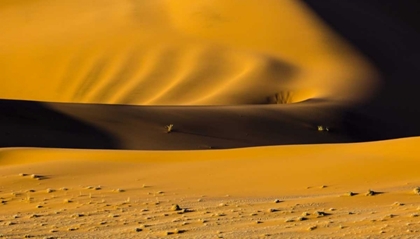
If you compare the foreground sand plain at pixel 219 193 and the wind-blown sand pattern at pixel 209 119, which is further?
the wind-blown sand pattern at pixel 209 119

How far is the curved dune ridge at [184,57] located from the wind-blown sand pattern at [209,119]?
0.32ft

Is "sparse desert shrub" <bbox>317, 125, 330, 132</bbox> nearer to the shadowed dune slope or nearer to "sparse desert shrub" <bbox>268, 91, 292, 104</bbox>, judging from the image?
the shadowed dune slope

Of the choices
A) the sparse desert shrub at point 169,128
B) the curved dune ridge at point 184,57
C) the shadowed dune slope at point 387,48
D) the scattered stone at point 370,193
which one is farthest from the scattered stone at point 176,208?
the curved dune ridge at point 184,57

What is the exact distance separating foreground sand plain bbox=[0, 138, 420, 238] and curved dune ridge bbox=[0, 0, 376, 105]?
17572 millimetres

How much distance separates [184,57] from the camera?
125 feet

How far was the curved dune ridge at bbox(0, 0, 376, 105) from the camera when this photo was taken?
34438 millimetres

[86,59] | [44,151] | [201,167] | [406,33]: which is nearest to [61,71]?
[86,59]

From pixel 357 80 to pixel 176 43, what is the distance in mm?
9633

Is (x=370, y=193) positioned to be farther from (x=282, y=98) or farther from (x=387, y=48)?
(x=387, y=48)

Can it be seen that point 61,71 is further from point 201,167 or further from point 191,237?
point 191,237

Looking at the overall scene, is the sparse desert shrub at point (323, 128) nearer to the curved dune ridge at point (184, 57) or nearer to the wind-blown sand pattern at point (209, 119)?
the wind-blown sand pattern at point (209, 119)

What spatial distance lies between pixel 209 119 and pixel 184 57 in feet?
46.2

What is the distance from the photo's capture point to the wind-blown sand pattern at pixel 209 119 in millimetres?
8977

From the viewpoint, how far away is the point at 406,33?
151 ft
